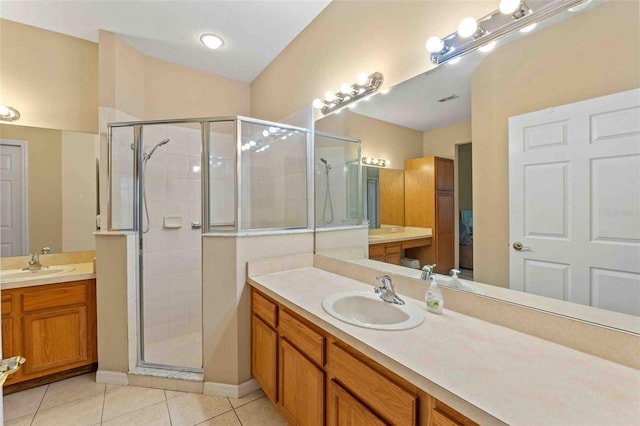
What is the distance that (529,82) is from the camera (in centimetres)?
110

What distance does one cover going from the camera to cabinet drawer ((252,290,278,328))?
1.63 metres

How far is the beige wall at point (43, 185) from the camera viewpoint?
2271mm

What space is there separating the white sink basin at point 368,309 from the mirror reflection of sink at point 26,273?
220cm

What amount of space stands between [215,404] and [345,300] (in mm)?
1224

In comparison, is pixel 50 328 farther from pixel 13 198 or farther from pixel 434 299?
pixel 434 299

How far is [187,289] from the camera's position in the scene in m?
2.85

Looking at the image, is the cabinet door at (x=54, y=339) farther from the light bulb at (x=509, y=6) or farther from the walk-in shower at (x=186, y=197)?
the light bulb at (x=509, y=6)

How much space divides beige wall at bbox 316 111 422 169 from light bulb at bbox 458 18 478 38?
1.57 ft

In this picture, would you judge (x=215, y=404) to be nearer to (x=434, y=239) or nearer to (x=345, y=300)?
(x=345, y=300)

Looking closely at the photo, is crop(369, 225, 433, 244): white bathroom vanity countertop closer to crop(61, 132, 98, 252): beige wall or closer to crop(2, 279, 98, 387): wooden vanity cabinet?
crop(2, 279, 98, 387): wooden vanity cabinet

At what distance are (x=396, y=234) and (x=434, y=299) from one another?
20.4 inches

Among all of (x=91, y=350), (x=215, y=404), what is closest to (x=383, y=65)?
(x=215, y=404)

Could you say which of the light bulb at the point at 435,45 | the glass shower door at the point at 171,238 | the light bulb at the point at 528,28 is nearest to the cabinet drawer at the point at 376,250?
the light bulb at the point at 435,45

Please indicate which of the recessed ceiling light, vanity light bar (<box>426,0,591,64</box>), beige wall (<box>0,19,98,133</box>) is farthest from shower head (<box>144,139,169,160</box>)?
vanity light bar (<box>426,0,591,64</box>)
